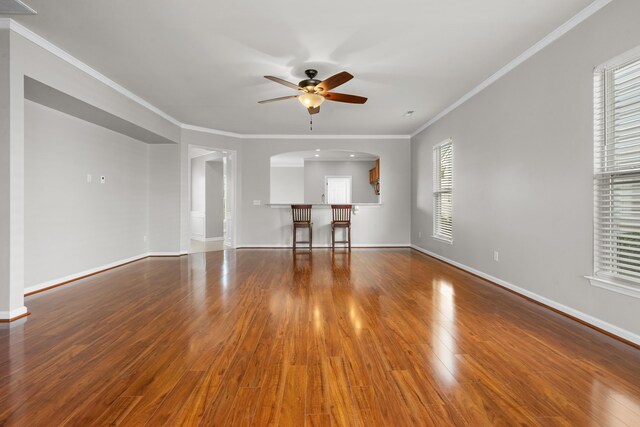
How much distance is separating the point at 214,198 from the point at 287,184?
269 centimetres

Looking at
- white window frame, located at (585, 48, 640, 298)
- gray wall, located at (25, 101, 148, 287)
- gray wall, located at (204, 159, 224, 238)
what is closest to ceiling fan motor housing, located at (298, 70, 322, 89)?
white window frame, located at (585, 48, 640, 298)

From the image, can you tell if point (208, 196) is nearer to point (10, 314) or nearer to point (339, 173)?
point (339, 173)

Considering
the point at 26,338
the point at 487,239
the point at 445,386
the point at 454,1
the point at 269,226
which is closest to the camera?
the point at 445,386

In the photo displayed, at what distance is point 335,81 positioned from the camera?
322cm

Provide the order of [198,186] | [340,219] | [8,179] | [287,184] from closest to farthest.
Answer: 1. [8,179]
2. [340,219]
3. [198,186]
4. [287,184]

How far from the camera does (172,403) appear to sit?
1444 millimetres

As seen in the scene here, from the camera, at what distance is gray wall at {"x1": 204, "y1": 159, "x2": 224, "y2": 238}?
8.29m

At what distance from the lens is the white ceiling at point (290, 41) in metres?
2.42

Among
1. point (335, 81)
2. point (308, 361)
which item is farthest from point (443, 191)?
point (308, 361)

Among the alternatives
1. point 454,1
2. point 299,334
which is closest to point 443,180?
point 454,1

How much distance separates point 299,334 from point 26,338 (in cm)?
194

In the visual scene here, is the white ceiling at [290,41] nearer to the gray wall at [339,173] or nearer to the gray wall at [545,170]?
the gray wall at [545,170]

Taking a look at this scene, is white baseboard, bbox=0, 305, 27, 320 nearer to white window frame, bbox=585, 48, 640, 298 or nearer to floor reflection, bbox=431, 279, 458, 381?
floor reflection, bbox=431, 279, 458, 381

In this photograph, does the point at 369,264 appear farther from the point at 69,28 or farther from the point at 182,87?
the point at 69,28
